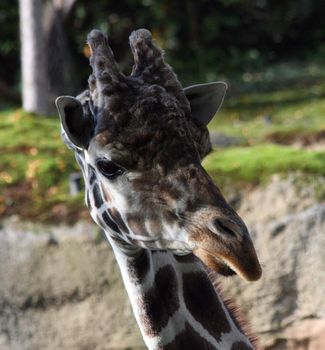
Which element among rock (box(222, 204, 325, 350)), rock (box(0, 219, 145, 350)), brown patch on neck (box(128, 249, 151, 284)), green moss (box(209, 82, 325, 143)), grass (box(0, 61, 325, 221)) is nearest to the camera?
brown patch on neck (box(128, 249, 151, 284))

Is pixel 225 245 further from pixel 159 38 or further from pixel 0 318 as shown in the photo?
pixel 159 38

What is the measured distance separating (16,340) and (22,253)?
2.95 ft

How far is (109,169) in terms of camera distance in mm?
4211

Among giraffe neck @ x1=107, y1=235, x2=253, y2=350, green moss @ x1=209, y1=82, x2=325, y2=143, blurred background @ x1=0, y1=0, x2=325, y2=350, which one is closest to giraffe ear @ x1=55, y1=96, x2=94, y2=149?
giraffe neck @ x1=107, y1=235, x2=253, y2=350

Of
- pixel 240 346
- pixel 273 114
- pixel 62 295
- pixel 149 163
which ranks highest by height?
pixel 149 163

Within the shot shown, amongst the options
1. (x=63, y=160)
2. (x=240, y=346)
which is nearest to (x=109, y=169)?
(x=240, y=346)

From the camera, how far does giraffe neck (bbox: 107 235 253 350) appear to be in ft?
14.8

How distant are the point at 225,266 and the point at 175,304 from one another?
905 millimetres

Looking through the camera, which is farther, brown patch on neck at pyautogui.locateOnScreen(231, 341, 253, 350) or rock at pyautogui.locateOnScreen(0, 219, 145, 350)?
rock at pyautogui.locateOnScreen(0, 219, 145, 350)

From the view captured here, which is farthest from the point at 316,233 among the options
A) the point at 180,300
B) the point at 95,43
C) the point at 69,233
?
the point at 95,43

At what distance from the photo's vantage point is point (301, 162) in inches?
371

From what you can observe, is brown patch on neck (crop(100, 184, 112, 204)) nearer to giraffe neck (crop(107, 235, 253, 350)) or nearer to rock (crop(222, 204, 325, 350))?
giraffe neck (crop(107, 235, 253, 350))

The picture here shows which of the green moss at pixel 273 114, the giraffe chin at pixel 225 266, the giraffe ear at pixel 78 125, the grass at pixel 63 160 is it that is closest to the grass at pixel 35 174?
the grass at pixel 63 160

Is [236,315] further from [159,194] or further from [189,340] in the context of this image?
[159,194]
